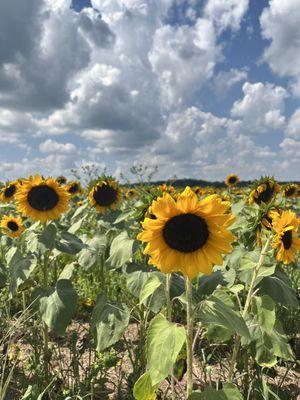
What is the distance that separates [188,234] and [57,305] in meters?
1.55

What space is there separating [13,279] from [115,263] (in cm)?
92

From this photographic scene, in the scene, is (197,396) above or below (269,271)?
below

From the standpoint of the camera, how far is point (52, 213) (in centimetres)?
455

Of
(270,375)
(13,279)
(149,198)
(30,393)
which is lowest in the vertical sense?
(270,375)

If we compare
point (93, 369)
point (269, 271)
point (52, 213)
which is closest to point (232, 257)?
point (269, 271)

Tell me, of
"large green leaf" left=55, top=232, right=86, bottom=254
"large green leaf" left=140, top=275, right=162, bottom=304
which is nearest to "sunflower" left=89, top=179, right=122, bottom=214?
"large green leaf" left=55, top=232, right=86, bottom=254

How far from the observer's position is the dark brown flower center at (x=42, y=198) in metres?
4.60

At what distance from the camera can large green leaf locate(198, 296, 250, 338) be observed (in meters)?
2.24

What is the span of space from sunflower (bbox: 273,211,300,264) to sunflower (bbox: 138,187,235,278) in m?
0.91

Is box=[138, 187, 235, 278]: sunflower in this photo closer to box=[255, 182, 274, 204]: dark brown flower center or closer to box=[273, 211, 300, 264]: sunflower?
box=[273, 211, 300, 264]: sunflower

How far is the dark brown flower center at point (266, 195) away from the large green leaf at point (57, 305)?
389cm

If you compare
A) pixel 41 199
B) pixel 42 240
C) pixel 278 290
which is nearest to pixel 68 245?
pixel 42 240

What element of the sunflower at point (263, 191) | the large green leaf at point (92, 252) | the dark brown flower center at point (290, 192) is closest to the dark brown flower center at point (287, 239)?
the large green leaf at point (92, 252)

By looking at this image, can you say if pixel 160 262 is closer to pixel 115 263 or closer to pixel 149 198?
pixel 149 198
